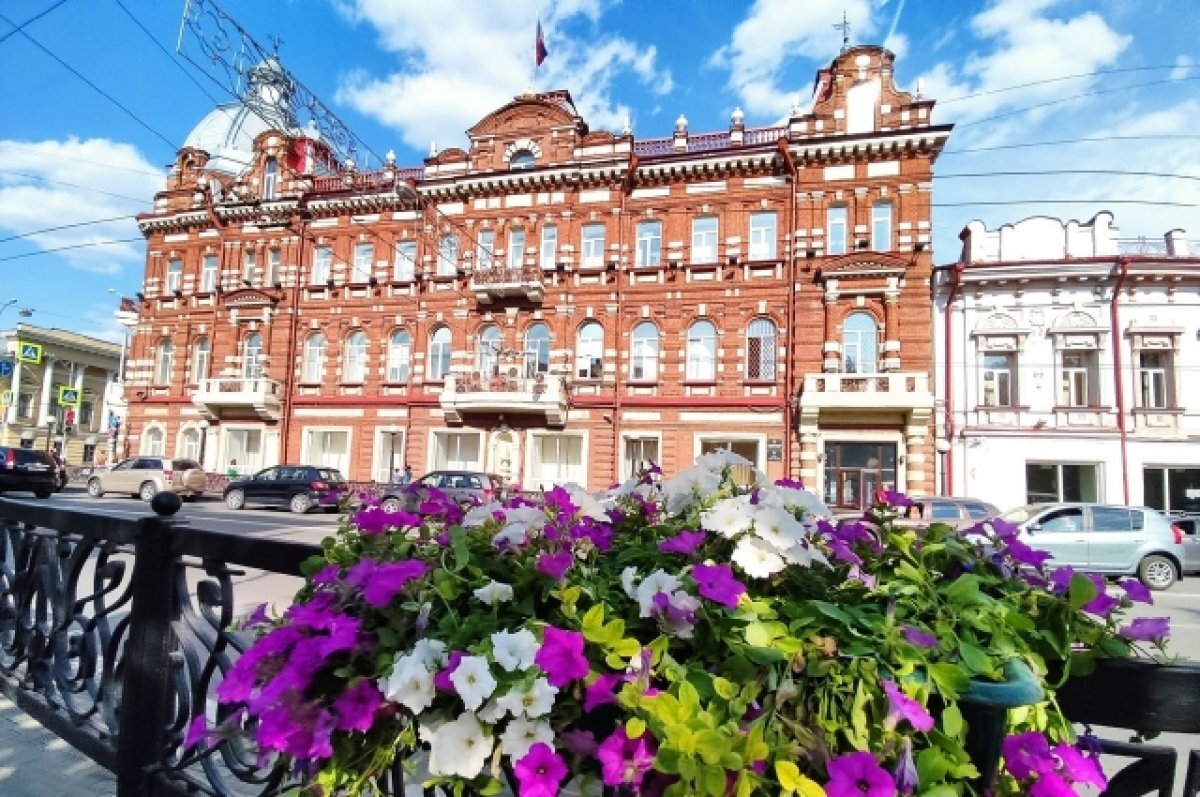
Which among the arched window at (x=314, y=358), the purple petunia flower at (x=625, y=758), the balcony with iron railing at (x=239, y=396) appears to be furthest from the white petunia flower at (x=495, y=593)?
the balcony with iron railing at (x=239, y=396)

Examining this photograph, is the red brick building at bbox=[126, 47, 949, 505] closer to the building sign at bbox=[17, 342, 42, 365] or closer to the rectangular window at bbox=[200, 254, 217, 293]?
the rectangular window at bbox=[200, 254, 217, 293]

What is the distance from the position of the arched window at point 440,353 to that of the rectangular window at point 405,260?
266 centimetres

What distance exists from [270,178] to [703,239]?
62.4 feet

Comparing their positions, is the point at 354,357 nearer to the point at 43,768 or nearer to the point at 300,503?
the point at 300,503

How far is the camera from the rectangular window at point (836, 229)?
19188mm

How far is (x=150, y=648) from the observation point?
190cm

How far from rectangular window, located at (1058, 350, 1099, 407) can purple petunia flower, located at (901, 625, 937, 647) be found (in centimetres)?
2187

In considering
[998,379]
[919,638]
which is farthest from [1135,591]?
[998,379]

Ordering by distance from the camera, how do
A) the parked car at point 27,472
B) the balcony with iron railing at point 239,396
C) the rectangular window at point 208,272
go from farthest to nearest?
the rectangular window at point 208,272, the balcony with iron railing at point 239,396, the parked car at point 27,472

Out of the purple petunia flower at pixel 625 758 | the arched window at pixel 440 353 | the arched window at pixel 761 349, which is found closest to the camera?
the purple petunia flower at pixel 625 758

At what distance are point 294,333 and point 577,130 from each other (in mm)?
13874

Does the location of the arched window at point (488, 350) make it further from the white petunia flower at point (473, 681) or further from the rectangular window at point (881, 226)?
the white petunia flower at point (473, 681)

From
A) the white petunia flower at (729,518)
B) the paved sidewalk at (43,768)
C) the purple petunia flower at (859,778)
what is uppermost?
the white petunia flower at (729,518)

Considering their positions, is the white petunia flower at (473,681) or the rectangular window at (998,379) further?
the rectangular window at (998,379)
